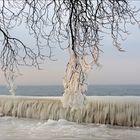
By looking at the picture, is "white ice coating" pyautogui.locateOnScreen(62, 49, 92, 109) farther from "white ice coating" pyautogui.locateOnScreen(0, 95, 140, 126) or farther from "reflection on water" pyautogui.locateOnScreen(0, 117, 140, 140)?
"white ice coating" pyautogui.locateOnScreen(0, 95, 140, 126)

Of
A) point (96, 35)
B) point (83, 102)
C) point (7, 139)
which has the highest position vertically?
point (96, 35)

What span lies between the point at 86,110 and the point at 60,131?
1877 millimetres

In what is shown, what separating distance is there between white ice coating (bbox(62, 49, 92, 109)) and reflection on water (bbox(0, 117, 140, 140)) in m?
8.07

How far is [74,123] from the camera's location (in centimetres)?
1552

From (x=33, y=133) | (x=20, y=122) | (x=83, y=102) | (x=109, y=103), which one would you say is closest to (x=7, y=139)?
(x=33, y=133)

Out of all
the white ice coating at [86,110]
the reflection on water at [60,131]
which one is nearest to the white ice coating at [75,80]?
the reflection on water at [60,131]

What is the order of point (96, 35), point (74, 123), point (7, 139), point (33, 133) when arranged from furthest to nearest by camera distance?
point (74, 123) < point (33, 133) < point (7, 139) < point (96, 35)

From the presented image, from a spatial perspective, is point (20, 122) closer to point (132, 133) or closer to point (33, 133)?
point (33, 133)

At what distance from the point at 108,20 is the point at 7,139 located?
8.59 meters

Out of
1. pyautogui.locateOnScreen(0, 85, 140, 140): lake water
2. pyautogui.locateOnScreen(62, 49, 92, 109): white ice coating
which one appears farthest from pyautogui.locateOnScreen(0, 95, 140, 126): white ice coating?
pyautogui.locateOnScreen(62, 49, 92, 109): white ice coating

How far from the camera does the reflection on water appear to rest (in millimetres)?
13383

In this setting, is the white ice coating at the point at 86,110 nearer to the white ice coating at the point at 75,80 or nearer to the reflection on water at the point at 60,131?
the reflection on water at the point at 60,131

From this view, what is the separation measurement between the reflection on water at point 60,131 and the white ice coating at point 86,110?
14.6 inches

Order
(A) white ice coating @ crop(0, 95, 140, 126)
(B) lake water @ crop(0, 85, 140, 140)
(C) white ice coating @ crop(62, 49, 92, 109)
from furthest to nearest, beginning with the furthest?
(A) white ice coating @ crop(0, 95, 140, 126) → (B) lake water @ crop(0, 85, 140, 140) → (C) white ice coating @ crop(62, 49, 92, 109)
